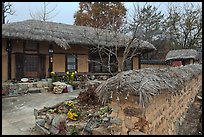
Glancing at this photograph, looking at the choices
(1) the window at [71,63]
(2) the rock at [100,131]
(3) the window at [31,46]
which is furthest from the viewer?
(1) the window at [71,63]

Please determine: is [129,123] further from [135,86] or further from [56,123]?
[56,123]

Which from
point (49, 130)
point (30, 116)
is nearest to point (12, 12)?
point (30, 116)

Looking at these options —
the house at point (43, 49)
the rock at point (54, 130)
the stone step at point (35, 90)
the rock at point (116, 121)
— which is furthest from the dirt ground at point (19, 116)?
the house at point (43, 49)

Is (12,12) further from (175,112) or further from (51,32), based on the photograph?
(175,112)

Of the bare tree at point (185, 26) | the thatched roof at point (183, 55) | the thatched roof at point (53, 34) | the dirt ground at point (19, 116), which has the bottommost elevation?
the dirt ground at point (19, 116)

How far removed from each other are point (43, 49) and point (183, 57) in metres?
13.2

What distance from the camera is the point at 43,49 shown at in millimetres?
13016

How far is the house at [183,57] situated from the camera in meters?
20.3

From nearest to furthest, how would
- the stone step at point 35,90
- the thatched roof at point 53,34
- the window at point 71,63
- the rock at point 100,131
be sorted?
the rock at point 100,131, the stone step at point 35,90, the thatched roof at point 53,34, the window at point 71,63

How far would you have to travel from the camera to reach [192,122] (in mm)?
6051

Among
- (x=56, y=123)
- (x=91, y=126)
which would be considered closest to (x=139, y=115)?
(x=91, y=126)

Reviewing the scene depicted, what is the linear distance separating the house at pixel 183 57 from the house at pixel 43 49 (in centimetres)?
812

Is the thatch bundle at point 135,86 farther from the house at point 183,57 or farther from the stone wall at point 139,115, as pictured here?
the house at point 183,57

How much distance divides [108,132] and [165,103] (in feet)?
3.82
